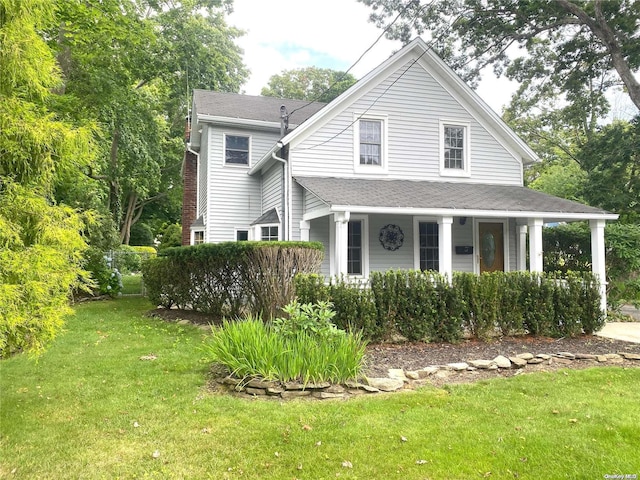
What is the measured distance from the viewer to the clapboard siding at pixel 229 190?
13750mm

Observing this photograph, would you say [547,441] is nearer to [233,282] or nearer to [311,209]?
[233,282]

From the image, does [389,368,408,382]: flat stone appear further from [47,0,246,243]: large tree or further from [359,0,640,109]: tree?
[359,0,640,109]: tree

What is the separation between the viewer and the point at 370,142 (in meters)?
11.9

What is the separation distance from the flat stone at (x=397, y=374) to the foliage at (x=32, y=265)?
3.72 metres

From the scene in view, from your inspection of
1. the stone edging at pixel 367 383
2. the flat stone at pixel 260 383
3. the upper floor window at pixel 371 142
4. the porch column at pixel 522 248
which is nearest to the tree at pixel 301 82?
the upper floor window at pixel 371 142

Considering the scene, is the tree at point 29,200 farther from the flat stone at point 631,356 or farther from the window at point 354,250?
the window at point 354,250

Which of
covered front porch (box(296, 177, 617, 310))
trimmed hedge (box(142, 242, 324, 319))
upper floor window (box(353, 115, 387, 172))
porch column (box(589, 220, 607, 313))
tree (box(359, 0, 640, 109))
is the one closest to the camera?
trimmed hedge (box(142, 242, 324, 319))

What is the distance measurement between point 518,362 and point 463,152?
8212 millimetres

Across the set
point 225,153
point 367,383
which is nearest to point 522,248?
point 367,383

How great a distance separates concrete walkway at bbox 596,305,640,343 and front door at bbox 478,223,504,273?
3438mm

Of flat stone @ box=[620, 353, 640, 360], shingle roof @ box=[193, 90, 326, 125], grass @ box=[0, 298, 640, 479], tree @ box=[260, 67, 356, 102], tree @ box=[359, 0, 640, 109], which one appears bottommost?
grass @ box=[0, 298, 640, 479]

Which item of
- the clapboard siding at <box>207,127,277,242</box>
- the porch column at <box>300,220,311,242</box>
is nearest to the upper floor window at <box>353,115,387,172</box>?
the porch column at <box>300,220,311,242</box>

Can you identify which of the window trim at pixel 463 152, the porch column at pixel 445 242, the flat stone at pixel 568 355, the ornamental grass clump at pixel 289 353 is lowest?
the flat stone at pixel 568 355

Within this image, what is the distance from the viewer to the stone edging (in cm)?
474
